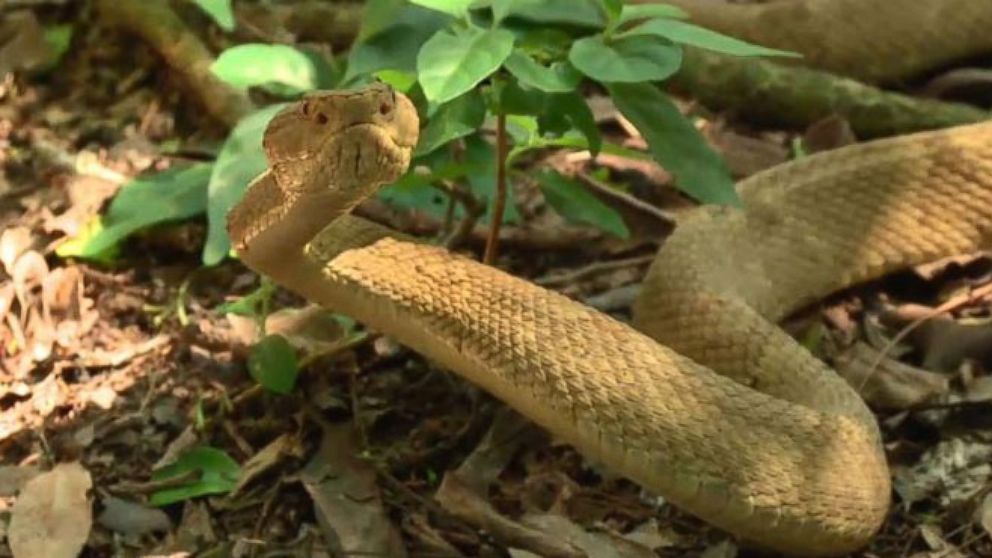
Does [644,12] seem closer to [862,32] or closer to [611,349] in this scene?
[611,349]

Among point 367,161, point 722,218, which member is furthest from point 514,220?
point 367,161

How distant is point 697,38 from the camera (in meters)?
3.00

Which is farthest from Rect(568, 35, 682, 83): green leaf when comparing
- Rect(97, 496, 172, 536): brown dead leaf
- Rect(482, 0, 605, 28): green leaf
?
Rect(97, 496, 172, 536): brown dead leaf

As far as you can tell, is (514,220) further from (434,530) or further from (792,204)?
(434,530)

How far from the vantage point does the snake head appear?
2.74m

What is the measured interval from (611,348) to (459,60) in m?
0.71

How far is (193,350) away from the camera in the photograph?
152 inches

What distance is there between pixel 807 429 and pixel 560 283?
109 centimetres

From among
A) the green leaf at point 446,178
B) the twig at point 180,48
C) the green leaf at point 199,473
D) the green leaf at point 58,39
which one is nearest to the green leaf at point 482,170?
the green leaf at point 446,178

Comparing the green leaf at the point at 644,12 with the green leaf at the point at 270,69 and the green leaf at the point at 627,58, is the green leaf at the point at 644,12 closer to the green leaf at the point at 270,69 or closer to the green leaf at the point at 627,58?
the green leaf at the point at 627,58

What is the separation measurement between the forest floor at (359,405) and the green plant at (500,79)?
0.43 m

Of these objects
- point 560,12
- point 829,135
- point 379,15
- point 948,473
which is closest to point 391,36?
point 379,15

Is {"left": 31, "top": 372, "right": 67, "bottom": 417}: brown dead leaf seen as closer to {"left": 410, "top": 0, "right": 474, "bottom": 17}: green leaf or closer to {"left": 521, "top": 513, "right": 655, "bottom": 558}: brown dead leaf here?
{"left": 521, "top": 513, "right": 655, "bottom": 558}: brown dead leaf

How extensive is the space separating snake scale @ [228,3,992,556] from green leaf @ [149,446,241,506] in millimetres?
425
